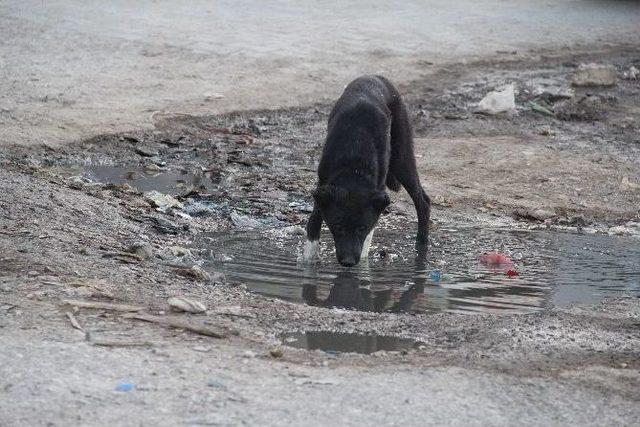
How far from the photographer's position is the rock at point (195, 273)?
26.2 feet

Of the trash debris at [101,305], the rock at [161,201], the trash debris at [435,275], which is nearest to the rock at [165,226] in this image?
the rock at [161,201]

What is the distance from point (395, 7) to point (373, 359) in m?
15.2

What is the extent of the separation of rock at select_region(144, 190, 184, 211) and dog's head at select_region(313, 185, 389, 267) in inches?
70.6

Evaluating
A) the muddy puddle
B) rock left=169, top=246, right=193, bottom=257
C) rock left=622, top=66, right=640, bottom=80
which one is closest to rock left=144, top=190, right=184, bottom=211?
the muddy puddle

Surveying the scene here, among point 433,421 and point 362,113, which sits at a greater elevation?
point 362,113

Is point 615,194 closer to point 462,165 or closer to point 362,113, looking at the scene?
point 462,165

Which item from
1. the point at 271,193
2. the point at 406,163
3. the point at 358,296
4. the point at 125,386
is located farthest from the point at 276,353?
the point at 271,193

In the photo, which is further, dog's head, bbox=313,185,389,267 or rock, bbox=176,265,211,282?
dog's head, bbox=313,185,389,267

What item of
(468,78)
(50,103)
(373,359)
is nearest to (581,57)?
(468,78)

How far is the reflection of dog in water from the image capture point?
8055mm

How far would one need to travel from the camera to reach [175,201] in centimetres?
1044

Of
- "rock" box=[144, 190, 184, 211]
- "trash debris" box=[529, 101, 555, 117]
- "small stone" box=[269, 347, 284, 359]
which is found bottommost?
"rock" box=[144, 190, 184, 211]

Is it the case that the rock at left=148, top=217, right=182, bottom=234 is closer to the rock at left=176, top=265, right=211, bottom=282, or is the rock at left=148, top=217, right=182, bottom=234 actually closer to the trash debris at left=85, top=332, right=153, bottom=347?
the rock at left=176, top=265, right=211, bottom=282

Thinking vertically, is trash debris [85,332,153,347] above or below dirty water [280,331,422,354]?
above
